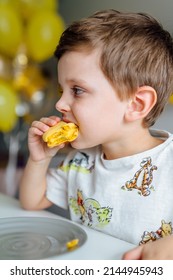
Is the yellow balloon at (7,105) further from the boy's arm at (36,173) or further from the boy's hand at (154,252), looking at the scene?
the boy's hand at (154,252)

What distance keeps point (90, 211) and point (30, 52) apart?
1.10 m

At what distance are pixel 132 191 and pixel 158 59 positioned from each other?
0.32 m

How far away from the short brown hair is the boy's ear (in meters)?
0.02

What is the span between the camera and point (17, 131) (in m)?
2.35

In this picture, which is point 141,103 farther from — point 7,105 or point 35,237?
point 7,105

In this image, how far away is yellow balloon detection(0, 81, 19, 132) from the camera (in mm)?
1771

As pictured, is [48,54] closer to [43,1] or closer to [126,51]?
[43,1]

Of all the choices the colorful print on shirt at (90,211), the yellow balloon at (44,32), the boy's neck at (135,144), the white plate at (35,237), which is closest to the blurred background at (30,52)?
the yellow balloon at (44,32)

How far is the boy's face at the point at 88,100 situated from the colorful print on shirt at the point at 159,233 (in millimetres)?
246

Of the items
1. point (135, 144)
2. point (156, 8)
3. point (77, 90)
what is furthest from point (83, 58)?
point (156, 8)

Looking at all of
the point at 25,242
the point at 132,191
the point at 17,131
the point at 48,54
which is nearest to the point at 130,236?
the point at 132,191

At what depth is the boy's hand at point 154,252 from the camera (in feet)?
2.09

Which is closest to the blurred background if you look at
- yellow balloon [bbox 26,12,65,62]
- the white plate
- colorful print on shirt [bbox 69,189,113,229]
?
yellow balloon [bbox 26,12,65,62]

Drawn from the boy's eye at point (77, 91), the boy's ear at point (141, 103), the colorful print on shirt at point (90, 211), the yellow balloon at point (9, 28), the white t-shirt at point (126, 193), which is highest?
the yellow balloon at point (9, 28)
